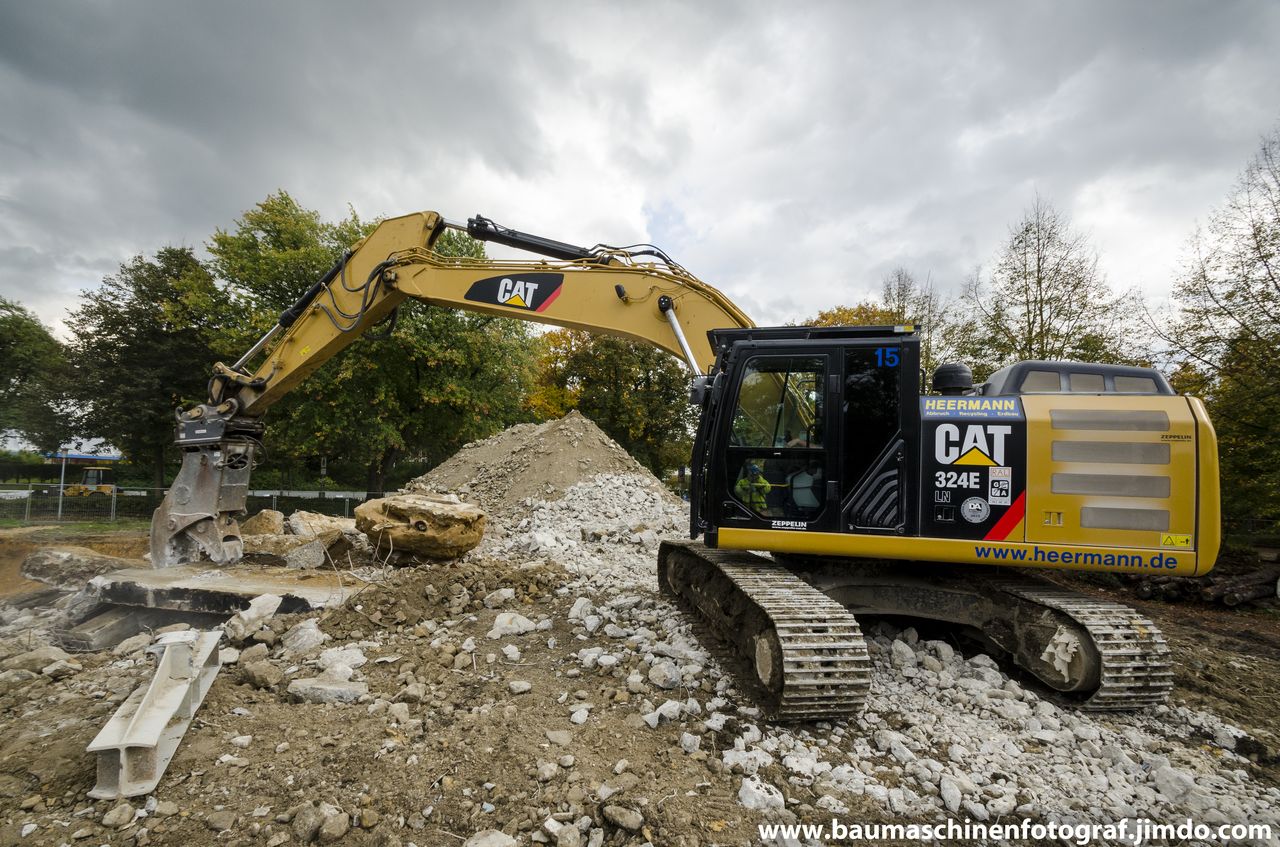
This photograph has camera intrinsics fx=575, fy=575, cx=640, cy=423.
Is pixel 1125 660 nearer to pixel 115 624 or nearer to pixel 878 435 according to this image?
pixel 878 435

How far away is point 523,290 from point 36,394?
22880 millimetres

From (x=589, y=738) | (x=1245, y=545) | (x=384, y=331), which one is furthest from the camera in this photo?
(x=1245, y=545)

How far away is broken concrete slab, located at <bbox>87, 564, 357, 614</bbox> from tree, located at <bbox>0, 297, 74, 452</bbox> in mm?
18501

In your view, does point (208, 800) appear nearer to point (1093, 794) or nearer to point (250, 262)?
point (1093, 794)

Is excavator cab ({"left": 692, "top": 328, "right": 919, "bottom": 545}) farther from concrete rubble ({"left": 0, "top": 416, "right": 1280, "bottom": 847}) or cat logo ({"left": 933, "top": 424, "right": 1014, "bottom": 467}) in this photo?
concrete rubble ({"left": 0, "top": 416, "right": 1280, "bottom": 847})

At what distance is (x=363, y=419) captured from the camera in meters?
16.5

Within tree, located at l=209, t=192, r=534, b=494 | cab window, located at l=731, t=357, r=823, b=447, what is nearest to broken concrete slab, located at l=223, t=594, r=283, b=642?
cab window, located at l=731, t=357, r=823, b=447

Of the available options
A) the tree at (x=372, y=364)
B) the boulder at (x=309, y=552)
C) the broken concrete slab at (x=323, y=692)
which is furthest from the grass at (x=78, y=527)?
the broken concrete slab at (x=323, y=692)

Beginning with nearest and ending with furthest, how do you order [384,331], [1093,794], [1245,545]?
[1093,794], [384,331], [1245,545]

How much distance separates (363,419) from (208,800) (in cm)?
1515

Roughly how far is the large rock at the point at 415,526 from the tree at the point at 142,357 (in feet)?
48.1

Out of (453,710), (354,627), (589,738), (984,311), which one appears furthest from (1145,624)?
(984,311)

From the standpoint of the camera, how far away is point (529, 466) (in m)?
12.7

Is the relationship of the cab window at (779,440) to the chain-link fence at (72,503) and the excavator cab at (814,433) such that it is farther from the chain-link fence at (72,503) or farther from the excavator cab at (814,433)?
the chain-link fence at (72,503)
